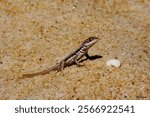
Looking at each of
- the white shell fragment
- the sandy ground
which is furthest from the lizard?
the white shell fragment

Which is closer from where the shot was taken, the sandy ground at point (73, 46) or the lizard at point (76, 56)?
the sandy ground at point (73, 46)

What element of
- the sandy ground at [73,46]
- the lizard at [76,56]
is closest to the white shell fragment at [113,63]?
the sandy ground at [73,46]

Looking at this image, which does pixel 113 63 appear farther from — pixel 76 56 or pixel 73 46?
pixel 73 46

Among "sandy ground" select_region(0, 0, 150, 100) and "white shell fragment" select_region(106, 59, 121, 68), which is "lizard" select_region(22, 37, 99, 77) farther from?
"white shell fragment" select_region(106, 59, 121, 68)

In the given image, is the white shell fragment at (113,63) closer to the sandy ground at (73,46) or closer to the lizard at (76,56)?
the sandy ground at (73,46)

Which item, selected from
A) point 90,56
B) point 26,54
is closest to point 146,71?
point 90,56

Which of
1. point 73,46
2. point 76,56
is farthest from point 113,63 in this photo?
point 73,46

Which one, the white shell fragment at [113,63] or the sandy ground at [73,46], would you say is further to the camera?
the white shell fragment at [113,63]

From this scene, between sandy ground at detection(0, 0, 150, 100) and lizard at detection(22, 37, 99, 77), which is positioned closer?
sandy ground at detection(0, 0, 150, 100)

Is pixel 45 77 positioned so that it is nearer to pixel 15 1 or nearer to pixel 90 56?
pixel 90 56
